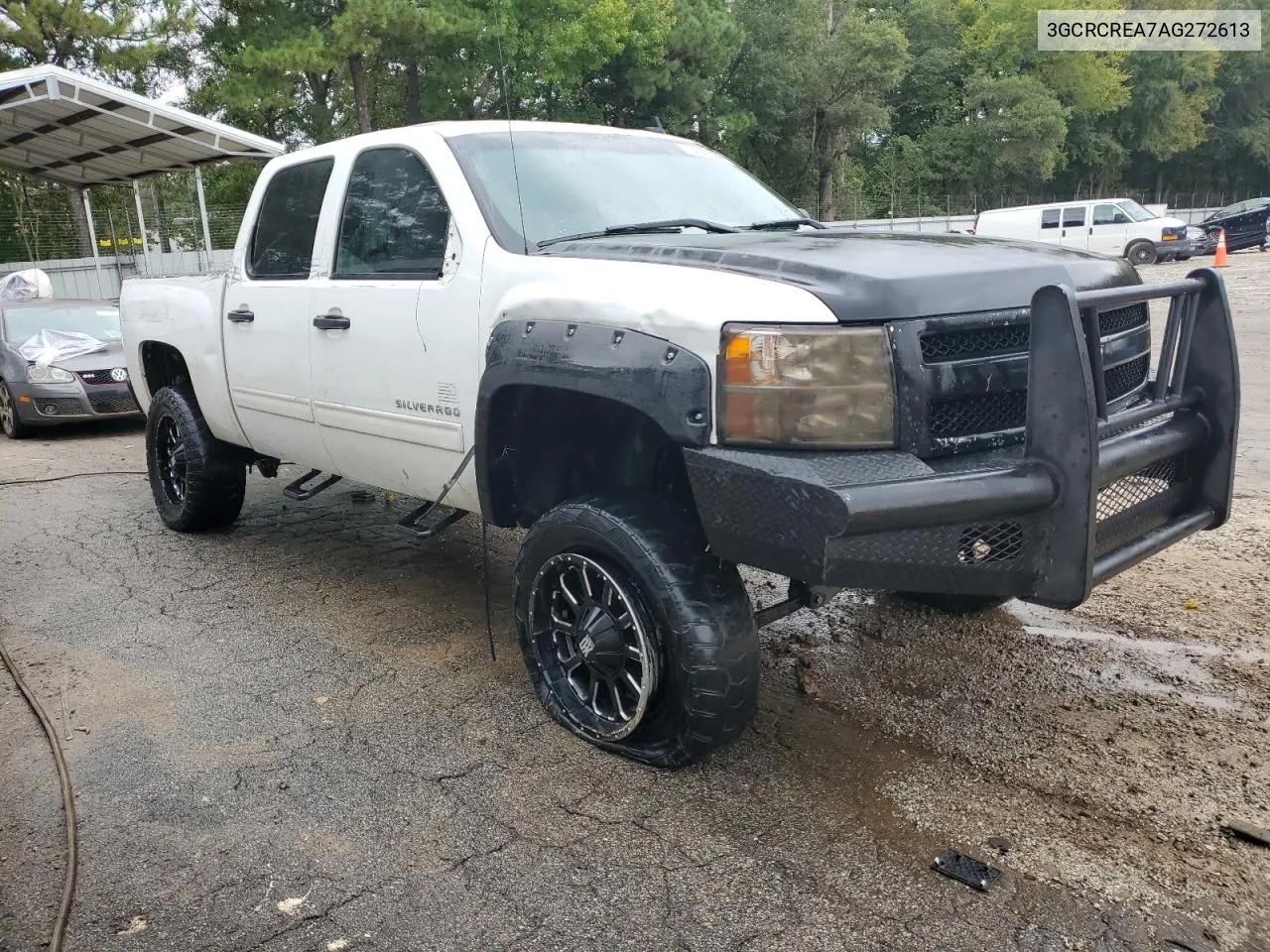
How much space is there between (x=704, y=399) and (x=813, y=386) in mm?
273

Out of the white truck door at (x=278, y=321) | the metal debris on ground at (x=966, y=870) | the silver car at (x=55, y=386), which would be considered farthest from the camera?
the silver car at (x=55, y=386)

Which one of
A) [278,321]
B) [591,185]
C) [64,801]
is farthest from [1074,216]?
[64,801]

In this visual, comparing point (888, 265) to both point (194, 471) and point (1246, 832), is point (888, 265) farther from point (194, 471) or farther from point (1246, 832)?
point (194, 471)

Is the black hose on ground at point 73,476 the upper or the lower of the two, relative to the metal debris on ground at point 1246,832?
upper

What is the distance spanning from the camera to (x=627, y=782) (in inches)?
122

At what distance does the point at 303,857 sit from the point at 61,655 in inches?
81.5

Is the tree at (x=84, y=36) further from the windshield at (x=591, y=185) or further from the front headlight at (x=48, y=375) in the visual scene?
the windshield at (x=591, y=185)

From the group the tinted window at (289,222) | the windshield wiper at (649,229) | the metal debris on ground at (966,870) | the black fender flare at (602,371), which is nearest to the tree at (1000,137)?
the tinted window at (289,222)

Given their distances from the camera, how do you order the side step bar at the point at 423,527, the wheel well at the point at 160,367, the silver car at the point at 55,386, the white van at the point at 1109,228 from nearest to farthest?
1. the side step bar at the point at 423,527
2. the wheel well at the point at 160,367
3. the silver car at the point at 55,386
4. the white van at the point at 1109,228

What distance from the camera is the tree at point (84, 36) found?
19672mm

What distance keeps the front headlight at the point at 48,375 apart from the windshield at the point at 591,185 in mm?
7121

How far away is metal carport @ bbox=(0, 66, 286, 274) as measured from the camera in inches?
449

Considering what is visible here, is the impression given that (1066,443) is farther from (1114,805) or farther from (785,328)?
(1114,805)

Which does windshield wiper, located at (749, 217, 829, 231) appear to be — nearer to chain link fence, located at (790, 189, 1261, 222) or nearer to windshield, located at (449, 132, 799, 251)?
windshield, located at (449, 132, 799, 251)
